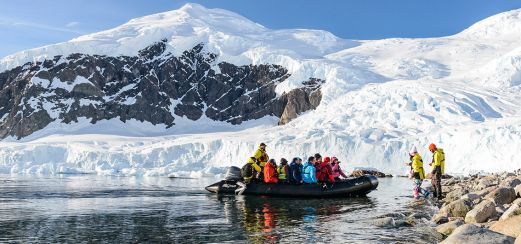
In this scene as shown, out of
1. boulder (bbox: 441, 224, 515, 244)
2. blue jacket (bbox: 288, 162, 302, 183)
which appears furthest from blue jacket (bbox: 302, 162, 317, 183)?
boulder (bbox: 441, 224, 515, 244)

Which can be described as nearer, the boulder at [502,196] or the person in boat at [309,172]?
the boulder at [502,196]

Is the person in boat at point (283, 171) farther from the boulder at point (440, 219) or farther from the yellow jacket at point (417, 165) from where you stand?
the boulder at point (440, 219)

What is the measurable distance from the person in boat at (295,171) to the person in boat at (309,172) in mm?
171

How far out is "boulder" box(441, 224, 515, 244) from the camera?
25.3 ft

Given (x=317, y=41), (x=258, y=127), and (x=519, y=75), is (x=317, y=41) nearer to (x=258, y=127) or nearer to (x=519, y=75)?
(x=258, y=127)

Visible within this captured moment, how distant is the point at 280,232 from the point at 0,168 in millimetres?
52040

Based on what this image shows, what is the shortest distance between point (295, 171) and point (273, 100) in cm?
7109

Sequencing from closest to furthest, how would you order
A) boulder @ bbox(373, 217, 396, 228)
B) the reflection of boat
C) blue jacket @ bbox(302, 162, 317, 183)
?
boulder @ bbox(373, 217, 396, 228) → the reflection of boat → blue jacket @ bbox(302, 162, 317, 183)

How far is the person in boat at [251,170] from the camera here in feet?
70.1

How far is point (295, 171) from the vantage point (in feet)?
67.9

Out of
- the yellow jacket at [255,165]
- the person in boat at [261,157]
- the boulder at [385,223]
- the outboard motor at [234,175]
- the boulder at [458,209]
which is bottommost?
the boulder at [385,223]

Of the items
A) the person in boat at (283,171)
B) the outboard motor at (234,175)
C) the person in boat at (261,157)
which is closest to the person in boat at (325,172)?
the person in boat at (283,171)

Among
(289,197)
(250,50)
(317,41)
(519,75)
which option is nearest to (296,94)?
(250,50)

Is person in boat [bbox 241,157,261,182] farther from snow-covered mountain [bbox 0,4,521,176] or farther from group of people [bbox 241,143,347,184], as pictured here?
snow-covered mountain [bbox 0,4,521,176]
